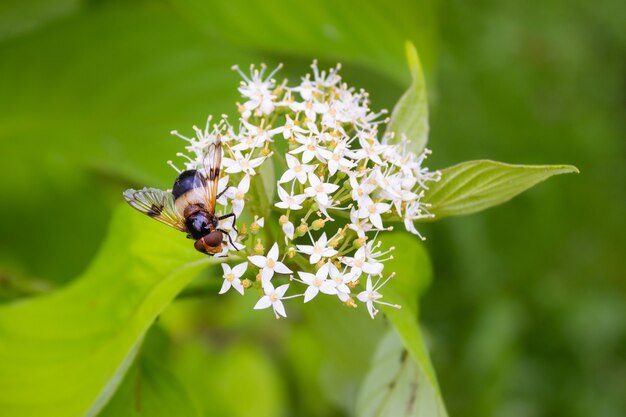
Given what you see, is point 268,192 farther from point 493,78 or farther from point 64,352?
point 493,78

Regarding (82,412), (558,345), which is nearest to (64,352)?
(82,412)

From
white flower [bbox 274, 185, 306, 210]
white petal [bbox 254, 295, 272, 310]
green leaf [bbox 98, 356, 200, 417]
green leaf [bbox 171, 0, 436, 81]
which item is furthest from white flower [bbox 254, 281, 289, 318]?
green leaf [bbox 171, 0, 436, 81]

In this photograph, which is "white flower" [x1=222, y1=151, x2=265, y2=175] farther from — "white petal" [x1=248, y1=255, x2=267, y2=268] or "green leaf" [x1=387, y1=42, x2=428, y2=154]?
"green leaf" [x1=387, y1=42, x2=428, y2=154]

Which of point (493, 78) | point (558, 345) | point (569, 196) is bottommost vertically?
point (558, 345)

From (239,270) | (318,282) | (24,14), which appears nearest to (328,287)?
(318,282)

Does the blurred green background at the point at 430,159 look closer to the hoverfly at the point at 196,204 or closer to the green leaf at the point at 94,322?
the green leaf at the point at 94,322

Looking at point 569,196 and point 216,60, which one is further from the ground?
point 216,60

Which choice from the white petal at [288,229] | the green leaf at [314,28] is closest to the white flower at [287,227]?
the white petal at [288,229]
